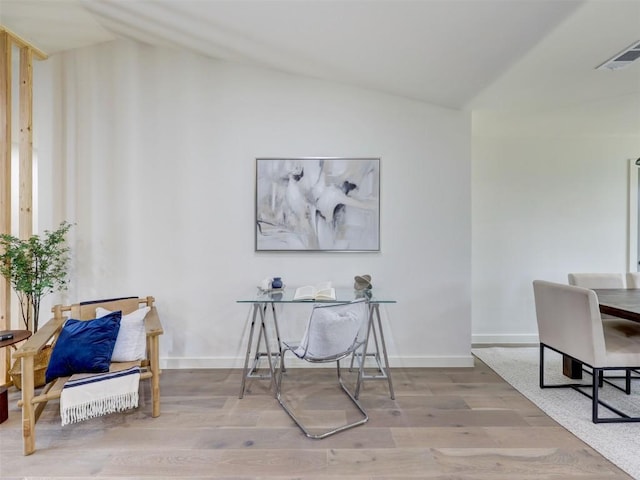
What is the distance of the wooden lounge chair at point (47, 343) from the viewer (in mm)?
1876

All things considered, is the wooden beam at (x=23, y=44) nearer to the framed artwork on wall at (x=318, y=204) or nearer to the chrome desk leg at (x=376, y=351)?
the framed artwork on wall at (x=318, y=204)

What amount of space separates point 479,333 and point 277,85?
3482mm

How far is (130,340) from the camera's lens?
237 centimetres

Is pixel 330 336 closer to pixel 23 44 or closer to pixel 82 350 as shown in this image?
pixel 82 350

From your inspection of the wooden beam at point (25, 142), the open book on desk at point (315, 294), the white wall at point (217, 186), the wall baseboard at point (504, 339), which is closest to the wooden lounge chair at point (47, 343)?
the white wall at point (217, 186)

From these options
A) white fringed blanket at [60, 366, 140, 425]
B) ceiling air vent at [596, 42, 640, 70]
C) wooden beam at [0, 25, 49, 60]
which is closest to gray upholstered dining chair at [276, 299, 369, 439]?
white fringed blanket at [60, 366, 140, 425]

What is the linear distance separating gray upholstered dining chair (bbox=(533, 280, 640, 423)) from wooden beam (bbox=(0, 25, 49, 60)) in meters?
4.68

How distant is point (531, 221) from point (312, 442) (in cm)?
343

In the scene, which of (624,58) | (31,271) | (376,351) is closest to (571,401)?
(376,351)

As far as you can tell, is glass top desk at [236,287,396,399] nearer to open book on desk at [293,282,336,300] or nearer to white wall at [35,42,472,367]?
open book on desk at [293,282,336,300]

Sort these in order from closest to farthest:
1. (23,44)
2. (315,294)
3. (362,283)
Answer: (315,294) → (23,44) → (362,283)

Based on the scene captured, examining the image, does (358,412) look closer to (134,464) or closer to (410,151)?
(134,464)

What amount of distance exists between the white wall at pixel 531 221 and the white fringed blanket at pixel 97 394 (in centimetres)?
346

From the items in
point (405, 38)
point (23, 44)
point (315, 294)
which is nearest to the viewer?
point (405, 38)
